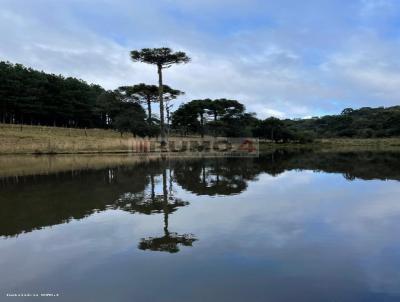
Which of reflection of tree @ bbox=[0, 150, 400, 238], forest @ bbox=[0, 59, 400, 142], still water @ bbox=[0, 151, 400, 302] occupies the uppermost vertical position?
forest @ bbox=[0, 59, 400, 142]

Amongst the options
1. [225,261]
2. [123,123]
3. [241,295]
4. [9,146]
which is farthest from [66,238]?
[123,123]

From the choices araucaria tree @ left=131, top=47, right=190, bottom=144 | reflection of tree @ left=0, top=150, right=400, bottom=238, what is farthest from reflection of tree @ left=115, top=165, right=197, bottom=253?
araucaria tree @ left=131, top=47, right=190, bottom=144

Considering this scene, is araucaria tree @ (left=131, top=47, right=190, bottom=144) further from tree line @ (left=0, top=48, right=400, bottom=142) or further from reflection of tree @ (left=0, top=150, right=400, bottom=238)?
reflection of tree @ (left=0, top=150, right=400, bottom=238)

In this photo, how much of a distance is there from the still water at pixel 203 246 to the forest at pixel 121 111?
101ft

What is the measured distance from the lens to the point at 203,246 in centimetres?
532

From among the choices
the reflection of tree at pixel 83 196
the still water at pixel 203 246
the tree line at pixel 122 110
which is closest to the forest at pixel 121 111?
the tree line at pixel 122 110

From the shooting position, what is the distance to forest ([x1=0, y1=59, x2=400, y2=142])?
47719 millimetres

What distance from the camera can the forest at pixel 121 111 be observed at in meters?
47.7

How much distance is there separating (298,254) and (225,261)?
97cm

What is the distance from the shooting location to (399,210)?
7770mm

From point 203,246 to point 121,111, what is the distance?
183 ft

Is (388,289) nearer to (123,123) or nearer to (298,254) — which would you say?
(298,254)

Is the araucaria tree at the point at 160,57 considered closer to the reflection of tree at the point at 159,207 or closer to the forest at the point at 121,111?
the forest at the point at 121,111

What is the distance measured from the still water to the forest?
3074cm
